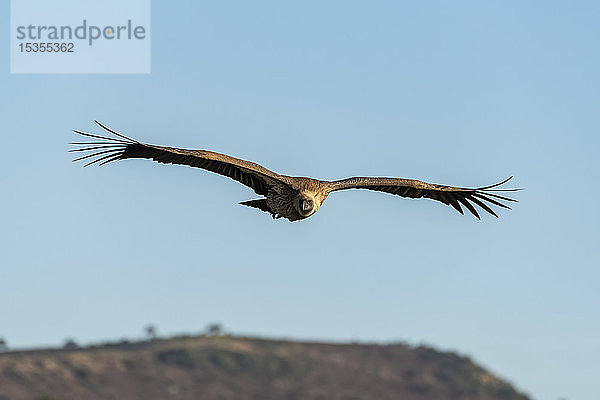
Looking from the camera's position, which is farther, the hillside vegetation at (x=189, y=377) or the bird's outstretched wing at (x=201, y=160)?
the hillside vegetation at (x=189, y=377)

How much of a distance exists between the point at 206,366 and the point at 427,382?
3261 centimetres

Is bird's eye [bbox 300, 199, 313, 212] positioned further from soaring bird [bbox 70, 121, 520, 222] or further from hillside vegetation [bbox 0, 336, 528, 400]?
hillside vegetation [bbox 0, 336, 528, 400]

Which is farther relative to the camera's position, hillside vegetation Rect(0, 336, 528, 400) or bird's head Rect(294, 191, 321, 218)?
hillside vegetation Rect(0, 336, 528, 400)

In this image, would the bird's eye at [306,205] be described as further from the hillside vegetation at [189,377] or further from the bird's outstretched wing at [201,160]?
the hillside vegetation at [189,377]

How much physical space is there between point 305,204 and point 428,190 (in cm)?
595

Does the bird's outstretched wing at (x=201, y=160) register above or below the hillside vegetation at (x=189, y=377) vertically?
above

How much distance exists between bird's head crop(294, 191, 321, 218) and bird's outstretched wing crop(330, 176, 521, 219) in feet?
3.69

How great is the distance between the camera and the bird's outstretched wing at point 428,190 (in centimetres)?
3456

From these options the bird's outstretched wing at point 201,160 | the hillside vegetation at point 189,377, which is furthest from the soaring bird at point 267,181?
the hillside vegetation at point 189,377

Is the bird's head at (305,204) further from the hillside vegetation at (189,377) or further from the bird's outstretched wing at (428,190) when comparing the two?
Answer: the hillside vegetation at (189,377)

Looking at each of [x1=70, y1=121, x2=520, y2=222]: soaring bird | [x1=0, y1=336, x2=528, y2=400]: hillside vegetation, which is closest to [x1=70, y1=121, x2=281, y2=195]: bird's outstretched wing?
[x1=70, y1=121, x2=520, y2=222]: soaring bird

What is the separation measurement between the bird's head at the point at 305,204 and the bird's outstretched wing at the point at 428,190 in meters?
1.12

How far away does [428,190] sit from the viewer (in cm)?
3772

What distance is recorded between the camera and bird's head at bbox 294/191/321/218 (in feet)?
108
